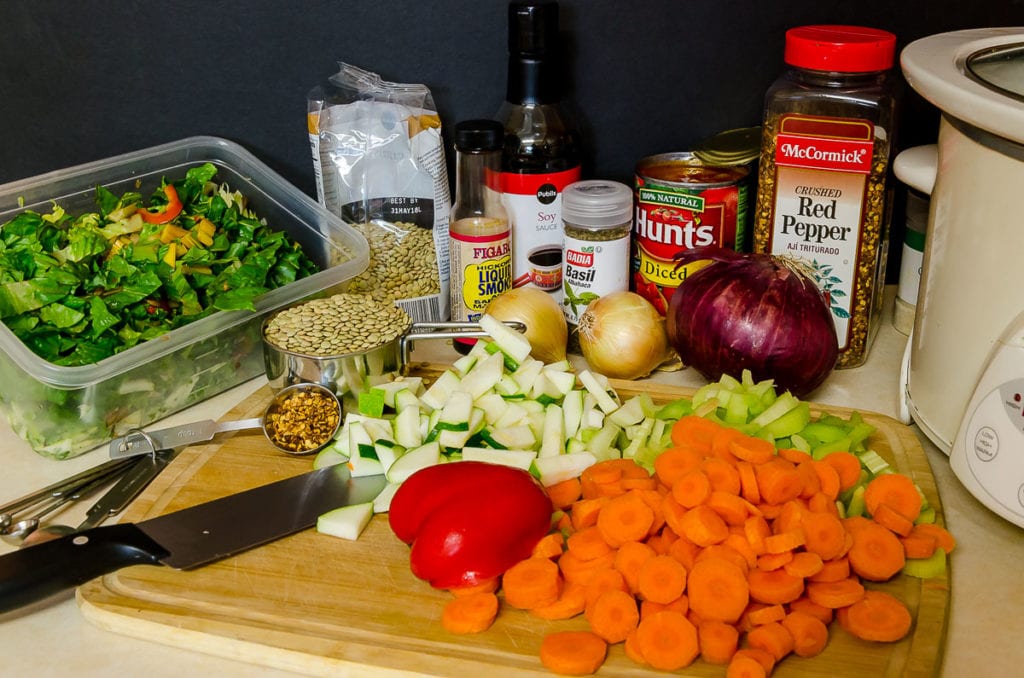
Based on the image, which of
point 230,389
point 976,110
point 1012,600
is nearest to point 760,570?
point 1012,600

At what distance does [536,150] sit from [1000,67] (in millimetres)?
600

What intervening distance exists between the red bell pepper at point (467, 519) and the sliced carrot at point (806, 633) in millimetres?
260

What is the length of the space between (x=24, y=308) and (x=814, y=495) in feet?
3.20

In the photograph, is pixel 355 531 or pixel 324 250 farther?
pixel 324 250

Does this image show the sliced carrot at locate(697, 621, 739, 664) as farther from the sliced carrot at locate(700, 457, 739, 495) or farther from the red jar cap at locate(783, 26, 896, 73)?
the red jar cap at locate(783, 26, 896, 73)

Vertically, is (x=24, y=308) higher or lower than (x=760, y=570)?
higher

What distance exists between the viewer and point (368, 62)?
1492 millimetres

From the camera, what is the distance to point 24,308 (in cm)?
119

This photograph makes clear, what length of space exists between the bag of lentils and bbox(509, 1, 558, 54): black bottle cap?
197mm

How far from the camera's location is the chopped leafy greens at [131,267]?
1198 mm

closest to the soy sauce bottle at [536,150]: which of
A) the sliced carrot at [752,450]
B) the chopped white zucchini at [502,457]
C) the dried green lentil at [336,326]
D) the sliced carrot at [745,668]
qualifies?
the dried green lentil at [336,326]

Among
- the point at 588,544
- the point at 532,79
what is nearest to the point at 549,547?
the point at 588,544

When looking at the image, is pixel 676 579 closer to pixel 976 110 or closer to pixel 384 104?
pixel 976 110

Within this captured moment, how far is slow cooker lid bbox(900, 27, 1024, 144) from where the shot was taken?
87 cm
